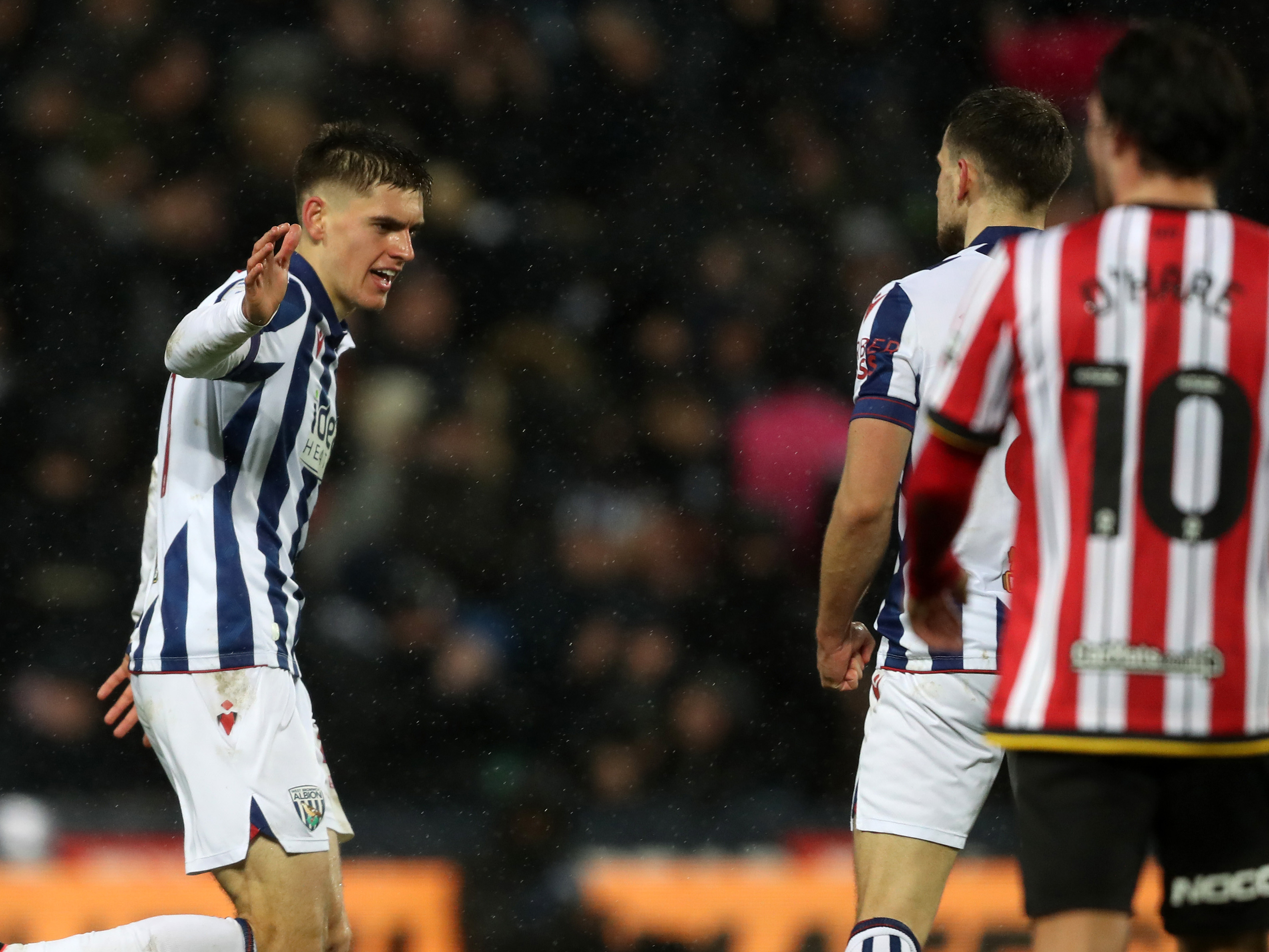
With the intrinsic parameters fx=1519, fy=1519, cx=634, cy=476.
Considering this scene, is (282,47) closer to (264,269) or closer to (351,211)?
(351,211)

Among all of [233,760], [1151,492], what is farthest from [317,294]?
[1151,492]

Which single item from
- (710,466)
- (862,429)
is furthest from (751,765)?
(862,429)

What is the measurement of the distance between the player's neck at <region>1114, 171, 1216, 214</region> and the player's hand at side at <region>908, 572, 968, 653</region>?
501 mm

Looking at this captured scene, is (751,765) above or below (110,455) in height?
below

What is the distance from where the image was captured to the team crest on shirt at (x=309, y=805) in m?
2.75

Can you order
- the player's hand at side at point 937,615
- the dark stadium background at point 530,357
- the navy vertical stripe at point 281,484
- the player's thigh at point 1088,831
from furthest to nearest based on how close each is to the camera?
the dark stadium background at point 530,357, the navy vertical stripe at point 281,484, the player's hand at side at point 937,615, the player's thigh at point 1088,831

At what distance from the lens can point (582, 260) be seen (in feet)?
18.6

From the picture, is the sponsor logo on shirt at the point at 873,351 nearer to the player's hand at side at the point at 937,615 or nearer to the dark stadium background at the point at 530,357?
the player's hand at side at the point at 937,615

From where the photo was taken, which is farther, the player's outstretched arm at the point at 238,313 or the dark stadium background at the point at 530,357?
the dark stadium background at the point at 530,357

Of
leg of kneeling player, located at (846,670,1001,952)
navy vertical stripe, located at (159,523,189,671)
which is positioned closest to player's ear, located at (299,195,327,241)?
navy vertical stripe, located at (159,523,189,671)

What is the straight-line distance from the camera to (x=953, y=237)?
282 centimetres

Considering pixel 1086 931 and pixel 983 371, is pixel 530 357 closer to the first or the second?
pixel 983 371

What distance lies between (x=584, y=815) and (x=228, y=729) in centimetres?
207

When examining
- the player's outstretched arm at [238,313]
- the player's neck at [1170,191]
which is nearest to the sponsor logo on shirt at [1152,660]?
the player's neck at [1170,191]
